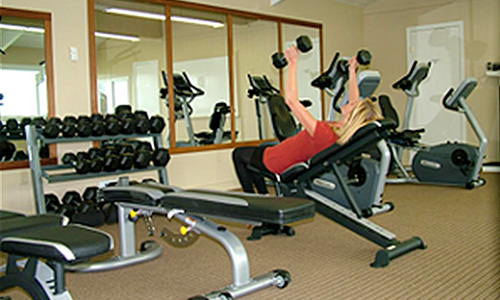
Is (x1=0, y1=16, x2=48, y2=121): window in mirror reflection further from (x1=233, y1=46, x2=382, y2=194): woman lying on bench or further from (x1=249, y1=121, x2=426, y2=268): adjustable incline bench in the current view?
(x1=249, y1=121, x2=426, y2=268): adjustable incline bench

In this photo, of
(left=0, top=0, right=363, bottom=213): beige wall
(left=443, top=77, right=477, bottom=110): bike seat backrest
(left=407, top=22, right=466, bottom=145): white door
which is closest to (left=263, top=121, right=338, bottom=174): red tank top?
(left=0, top=0, right=363, bottom=213): beige wall

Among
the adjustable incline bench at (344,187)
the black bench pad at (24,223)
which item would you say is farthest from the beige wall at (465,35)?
the black bench pad at (24,223)

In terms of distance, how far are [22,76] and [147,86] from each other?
140 cm

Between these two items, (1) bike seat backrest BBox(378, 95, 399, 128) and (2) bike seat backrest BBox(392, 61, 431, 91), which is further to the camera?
(1) bike seat backrest BBox(378, 95, 399, 128)

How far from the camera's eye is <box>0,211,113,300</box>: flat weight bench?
161 centimetres

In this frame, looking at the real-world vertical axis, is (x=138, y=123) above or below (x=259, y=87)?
below

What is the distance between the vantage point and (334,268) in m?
2.65

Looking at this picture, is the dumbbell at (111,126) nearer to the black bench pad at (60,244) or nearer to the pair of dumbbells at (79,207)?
the pair of dumbbells at (79,207)

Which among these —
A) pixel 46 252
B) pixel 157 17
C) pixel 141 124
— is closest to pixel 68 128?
pixel 141 124

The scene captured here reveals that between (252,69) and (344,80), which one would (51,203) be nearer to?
(344,80)

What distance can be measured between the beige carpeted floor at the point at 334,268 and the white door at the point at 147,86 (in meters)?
1.93

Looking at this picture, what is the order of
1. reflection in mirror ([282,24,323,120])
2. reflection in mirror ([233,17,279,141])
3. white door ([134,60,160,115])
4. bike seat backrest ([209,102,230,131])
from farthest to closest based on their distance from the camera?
reflection in mirror ([282,24,323,120]) → reflection in mirror ([233,17,279,141]) → bike seat backrest ([209,102,230,131]) → white door ([134,60,160,115])

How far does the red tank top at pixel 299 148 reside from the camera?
2.88m

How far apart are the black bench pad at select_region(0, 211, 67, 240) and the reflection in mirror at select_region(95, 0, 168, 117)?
271cm
